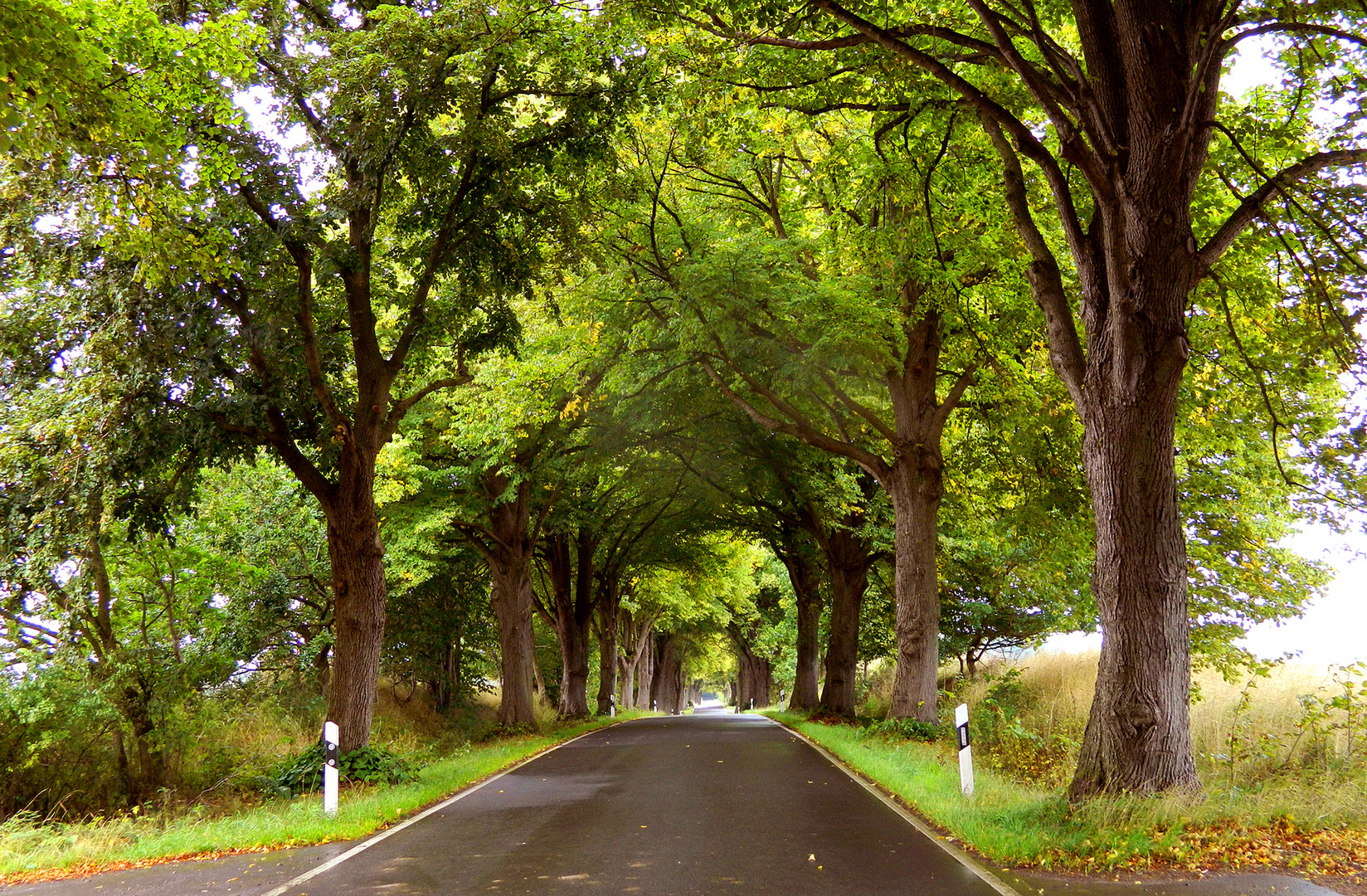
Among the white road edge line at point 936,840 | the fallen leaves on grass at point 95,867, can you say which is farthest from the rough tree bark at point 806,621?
the fallen leaves on grass at point 95,867

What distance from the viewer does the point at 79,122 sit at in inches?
274

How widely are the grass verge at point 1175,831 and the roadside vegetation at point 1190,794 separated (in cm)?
1

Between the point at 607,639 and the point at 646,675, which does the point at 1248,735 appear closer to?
the point at 607,639

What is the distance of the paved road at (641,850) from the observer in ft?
21.6

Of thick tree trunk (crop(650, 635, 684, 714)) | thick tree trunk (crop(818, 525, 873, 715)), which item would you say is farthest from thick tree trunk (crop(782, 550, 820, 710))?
thick tree trunk (crop(650, 635, 684, 714))

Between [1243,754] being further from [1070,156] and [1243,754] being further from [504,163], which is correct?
[504,163]

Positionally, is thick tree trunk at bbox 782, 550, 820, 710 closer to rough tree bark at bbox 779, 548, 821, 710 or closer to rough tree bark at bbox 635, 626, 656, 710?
rough tree bark at bbox 779, 548, 821, 710

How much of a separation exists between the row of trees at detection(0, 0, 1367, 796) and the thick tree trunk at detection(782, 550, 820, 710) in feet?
27.9

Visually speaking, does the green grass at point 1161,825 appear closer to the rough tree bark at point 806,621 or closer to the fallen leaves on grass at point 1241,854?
the fallen leaves on grass at point 1241,854

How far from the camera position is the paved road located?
260 inches

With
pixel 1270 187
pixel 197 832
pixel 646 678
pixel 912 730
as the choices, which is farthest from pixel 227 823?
pixel 646 678

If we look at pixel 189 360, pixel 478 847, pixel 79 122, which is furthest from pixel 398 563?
pixel 79 122

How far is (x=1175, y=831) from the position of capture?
22.9 feet

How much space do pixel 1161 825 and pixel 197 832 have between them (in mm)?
8861
